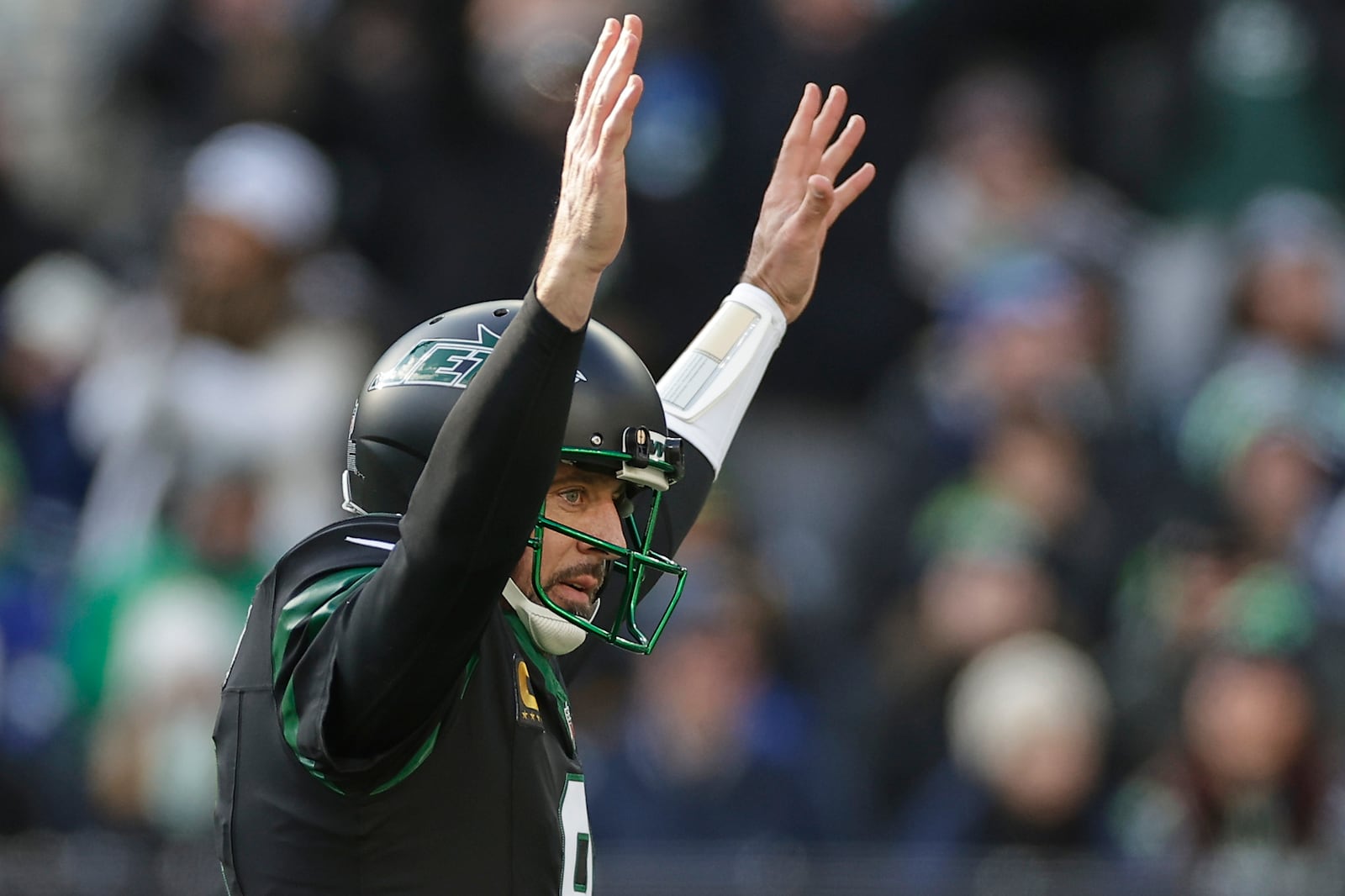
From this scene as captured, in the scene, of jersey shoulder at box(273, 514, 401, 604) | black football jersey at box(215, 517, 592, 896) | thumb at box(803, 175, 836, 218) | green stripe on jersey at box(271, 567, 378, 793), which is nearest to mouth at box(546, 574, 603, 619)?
black football jersey at box(215, 517, 592, 896)

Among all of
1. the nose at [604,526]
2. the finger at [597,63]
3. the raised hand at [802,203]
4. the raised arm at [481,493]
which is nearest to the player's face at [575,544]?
the nose at [604,526]

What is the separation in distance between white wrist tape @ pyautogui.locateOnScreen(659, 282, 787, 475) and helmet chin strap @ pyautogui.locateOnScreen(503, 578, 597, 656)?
3.10 feet

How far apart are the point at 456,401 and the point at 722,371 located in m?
1.10

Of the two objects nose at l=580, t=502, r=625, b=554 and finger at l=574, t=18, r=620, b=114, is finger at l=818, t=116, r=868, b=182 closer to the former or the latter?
nose at l=580, t=502, r=625, b=554

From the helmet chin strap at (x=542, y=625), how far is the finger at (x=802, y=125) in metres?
1.19

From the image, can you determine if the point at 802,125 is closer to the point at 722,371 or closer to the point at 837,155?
the point at 837,155

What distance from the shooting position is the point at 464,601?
2686 millimetres

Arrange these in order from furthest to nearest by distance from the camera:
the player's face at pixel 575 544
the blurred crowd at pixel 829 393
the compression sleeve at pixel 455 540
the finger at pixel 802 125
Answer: the blurred crowd at pixel 829 393, the finger at pixel 802 125, the player's face at pixel 575 544, the compression sleeve at pixel 455 540

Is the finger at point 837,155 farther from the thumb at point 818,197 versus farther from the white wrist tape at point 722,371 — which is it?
the white wrist tape at point 722,371

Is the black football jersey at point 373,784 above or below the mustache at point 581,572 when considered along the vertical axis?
below

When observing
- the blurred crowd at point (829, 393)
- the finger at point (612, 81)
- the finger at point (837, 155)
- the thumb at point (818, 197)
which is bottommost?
the blurred crowd at point (829, 393)

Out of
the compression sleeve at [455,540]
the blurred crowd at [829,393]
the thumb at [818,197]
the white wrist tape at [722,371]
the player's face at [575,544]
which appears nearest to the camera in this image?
the compression sleeve at [455,540]

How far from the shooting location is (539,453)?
106 inches

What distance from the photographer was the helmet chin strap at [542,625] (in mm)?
3213
